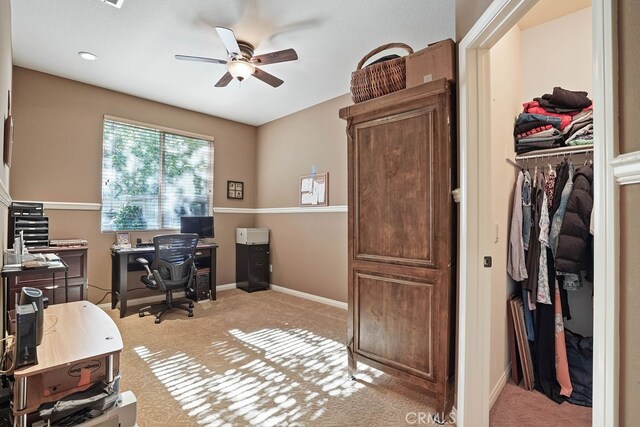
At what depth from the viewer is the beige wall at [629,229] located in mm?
703

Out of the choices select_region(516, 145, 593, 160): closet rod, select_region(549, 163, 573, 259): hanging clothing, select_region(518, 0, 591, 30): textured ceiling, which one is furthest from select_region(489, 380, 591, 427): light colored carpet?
select_region(518, 0, 591, 30): textured ceiling

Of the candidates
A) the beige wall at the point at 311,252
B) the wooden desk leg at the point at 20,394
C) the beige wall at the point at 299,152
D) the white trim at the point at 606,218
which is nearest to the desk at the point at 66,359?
the wooden desk leg at the point at 20,394

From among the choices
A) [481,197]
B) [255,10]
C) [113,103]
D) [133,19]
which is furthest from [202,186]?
[481,197]

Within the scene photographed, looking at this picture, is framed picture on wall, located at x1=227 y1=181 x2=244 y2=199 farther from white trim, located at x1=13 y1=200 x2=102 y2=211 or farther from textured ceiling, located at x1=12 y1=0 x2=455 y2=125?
white trim, located at x1=13 y1=200 x2=102 y2=211

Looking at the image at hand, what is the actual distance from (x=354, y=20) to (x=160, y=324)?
3512 mm

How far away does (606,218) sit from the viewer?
2.48 feet

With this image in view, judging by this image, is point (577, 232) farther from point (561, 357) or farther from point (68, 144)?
point (68, 144)

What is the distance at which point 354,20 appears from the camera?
8.03 feet

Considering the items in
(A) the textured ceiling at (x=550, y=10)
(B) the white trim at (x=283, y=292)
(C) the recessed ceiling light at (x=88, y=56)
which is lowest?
(B) the white trim at (x=283, y=292)

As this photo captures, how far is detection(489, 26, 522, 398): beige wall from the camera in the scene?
1.85m

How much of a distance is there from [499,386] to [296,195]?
11.0ft

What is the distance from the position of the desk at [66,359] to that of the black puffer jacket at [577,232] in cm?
250

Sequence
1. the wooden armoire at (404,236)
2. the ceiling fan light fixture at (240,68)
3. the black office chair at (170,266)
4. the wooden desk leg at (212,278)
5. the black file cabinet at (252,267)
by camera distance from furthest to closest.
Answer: the black file cabinet at (252,267) < the wooden desk leg at (212,278) < the black office chair at (170,266) < the ceiling fan light fixture at (240,68) < the wooden armoire at (404,236)

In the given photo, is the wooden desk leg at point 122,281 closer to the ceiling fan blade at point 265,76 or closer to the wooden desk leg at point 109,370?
the wooden desk leg at point 109,370
